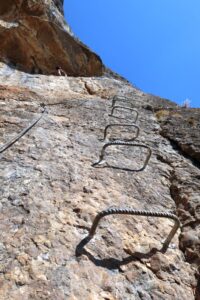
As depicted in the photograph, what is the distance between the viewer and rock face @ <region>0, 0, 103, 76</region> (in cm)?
1302

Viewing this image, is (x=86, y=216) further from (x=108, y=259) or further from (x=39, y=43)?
(x=39, y=43)

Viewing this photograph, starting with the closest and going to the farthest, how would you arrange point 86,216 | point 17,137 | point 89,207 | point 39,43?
point 86,216 < point 89,207 < point 17,137 < point 39,43

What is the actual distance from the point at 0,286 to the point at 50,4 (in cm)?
1566

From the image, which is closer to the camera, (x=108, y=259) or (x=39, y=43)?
(x=108, y=259)

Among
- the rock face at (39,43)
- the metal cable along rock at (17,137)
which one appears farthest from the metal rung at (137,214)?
the rock face at (39,43)

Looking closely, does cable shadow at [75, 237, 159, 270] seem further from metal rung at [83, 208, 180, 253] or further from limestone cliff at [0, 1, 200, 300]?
metal rung at [83, 208, 180, 253]

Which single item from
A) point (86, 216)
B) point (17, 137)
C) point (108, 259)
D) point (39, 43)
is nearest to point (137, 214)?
point (108, 259)

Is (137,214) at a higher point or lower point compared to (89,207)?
higher

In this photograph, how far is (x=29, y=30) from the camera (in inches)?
536

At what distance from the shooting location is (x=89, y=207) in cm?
364

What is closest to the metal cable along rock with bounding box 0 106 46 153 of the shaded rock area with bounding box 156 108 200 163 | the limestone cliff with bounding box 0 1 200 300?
the limestone cliff with bounding box 0 1 200 300

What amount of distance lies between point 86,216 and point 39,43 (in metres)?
11.4

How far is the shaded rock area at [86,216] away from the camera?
2.71 meters

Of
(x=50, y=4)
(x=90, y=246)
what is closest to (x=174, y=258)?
(x=90, y=246)
